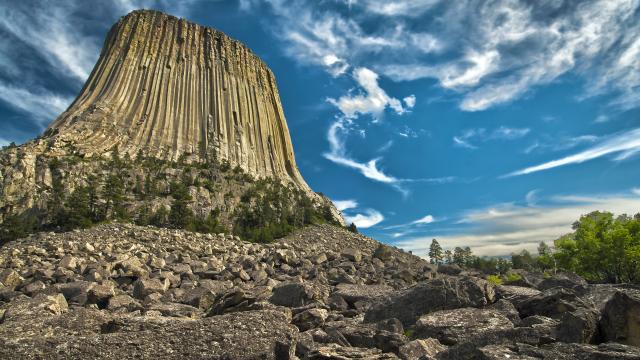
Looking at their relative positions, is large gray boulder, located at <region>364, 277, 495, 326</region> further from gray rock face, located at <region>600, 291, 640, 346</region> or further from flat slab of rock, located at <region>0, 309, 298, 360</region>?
flat slab of rock, located at <region>0, 309, 298, 360</region>

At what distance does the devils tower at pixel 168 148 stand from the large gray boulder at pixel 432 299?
167ft

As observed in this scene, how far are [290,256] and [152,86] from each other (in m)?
90.6

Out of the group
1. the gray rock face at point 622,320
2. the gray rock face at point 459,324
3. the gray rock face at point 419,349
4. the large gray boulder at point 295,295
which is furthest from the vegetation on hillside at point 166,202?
the gray rock face at point 622,320

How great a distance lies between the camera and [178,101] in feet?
329

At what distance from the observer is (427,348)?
22.9ft

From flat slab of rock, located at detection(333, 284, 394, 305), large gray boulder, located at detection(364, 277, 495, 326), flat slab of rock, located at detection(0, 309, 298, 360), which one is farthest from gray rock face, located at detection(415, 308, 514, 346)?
flat slab of rock, located at detection(333, 284, 394, 305)

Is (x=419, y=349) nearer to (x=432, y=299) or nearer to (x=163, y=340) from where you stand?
(x=432, y=299)

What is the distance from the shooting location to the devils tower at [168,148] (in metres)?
60.2

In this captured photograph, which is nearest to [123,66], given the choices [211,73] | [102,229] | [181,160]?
[211,73]

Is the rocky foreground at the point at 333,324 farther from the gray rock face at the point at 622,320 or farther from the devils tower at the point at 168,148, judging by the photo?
the devils tower at the point at 168,148

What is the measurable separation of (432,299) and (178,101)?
102213 mm

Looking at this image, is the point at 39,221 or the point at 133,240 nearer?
the point at 133,240

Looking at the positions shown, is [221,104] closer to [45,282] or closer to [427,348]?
[45,282]

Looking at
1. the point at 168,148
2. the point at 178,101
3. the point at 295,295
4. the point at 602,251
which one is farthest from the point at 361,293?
the point at 178,101
